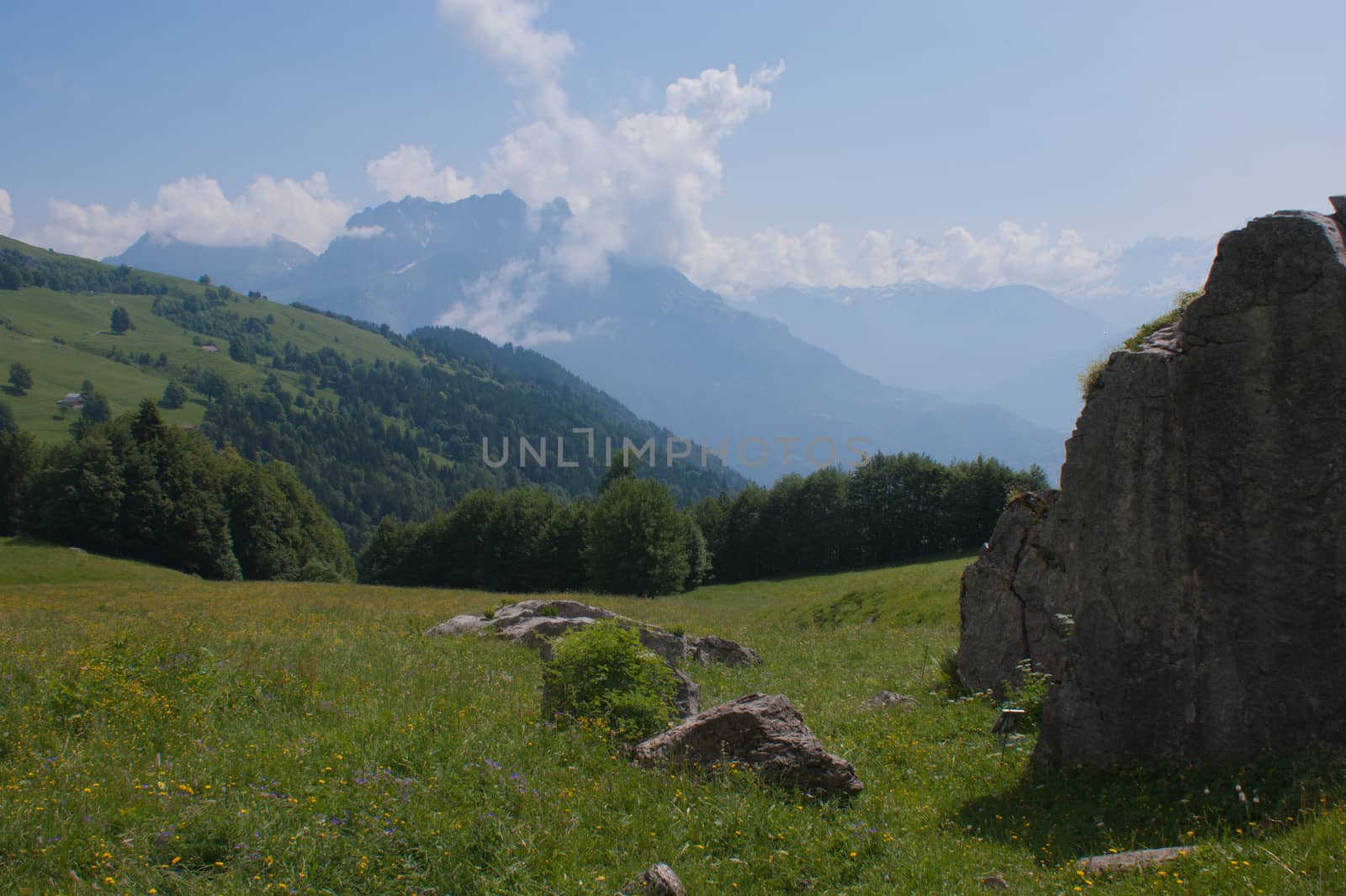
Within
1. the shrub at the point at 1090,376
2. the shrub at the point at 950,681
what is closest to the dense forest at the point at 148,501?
the shrub at the point at 950,681

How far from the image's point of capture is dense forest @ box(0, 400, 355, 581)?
70.0 metres

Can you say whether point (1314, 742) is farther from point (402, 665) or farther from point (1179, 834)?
point (402, 665)

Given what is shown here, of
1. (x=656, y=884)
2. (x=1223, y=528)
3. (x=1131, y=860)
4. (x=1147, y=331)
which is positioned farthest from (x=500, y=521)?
(x=1131, y=860)

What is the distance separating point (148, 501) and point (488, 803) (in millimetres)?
80381

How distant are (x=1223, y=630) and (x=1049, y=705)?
2.03 meters

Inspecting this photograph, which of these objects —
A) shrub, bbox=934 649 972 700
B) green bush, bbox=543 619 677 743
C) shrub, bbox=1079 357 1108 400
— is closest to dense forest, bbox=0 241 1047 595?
shrub, bbox=934 649 972 700

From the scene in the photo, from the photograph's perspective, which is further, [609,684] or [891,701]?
[891,701]

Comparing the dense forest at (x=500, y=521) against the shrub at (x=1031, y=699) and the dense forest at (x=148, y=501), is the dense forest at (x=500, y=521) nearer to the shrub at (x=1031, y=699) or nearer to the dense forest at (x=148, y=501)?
the dense forest at (x=148, y=501)

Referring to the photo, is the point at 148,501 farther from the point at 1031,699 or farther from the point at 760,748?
the point at 1031,699

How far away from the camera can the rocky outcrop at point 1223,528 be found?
8195mm

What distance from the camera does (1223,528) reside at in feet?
27.9

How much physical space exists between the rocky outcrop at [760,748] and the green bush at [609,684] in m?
0.67

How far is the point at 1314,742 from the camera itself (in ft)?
26.3

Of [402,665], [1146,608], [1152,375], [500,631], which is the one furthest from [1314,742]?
[500,631]
